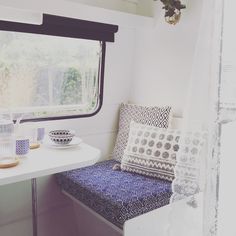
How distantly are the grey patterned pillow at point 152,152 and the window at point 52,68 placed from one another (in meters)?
0.55

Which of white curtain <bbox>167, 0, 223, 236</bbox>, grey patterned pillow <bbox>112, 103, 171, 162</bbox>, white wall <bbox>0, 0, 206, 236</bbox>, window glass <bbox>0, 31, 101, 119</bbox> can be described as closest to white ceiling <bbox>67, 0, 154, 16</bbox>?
white wall <bbox>0, 0, 206, 236</bbox>

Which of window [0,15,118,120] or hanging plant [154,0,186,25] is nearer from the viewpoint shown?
window [0,15,118,120]

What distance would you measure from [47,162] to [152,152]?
79 centimetres

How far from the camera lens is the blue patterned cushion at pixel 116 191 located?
1722 millimetres

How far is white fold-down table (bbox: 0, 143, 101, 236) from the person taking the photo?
1392mm

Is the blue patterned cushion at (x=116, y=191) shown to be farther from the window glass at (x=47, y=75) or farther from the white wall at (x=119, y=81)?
the window glass at (x=47, y=75)

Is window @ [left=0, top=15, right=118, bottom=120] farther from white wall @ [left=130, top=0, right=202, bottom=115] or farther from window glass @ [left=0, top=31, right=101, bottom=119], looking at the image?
white wall @ [left=130, top=0, right=202, bottom=115]

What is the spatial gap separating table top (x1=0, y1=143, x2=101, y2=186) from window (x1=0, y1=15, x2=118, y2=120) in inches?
20.3

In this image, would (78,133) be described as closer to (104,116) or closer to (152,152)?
(104,116)

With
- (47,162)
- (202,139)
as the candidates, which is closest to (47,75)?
(47,162)

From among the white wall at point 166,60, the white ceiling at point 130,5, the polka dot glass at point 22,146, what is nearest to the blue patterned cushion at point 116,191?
the polka dot glass at point 22,146

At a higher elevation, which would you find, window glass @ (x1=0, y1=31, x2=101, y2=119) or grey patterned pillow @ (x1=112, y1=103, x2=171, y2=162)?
window glass @ (x1=0, y1=31, x2=101, y2=119)

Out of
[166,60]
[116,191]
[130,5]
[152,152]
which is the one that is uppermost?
[130,5]

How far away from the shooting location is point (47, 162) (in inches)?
61.5
